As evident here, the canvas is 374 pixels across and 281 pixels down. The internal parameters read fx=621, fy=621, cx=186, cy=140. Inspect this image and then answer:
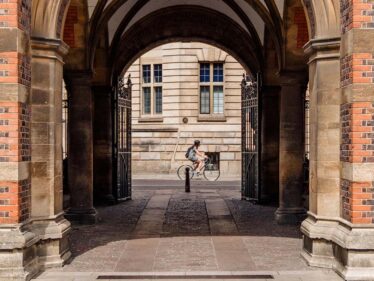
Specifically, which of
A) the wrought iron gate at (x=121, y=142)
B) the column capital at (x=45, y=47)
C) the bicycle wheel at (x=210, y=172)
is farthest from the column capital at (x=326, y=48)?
the bicycle wheel at (x=210, y=172)

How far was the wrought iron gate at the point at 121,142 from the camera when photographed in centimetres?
1650

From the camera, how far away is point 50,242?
8.16m

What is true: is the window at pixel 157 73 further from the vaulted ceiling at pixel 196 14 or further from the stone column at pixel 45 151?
the stone column at pixel 45 151

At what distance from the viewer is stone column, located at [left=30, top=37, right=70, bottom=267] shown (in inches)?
321

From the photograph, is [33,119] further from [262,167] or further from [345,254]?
[262,167]

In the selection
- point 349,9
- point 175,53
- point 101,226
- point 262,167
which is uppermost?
point 175,53

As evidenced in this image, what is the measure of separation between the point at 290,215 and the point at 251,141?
16.6 ft

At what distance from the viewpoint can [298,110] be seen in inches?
499

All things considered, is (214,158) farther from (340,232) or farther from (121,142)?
(340,232)

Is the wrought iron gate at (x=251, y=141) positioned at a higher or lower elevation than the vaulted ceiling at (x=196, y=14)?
lower

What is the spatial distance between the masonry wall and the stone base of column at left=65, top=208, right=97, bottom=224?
51.0ft

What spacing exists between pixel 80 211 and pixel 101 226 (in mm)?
739

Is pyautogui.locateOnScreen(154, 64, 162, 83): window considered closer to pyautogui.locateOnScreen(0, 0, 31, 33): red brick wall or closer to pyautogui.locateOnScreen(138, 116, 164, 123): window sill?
pyautogui.locateOnScreen(138, 116, 164, 123): window sill

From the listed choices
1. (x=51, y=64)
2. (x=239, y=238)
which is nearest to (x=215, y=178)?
(x=239, y=238)
